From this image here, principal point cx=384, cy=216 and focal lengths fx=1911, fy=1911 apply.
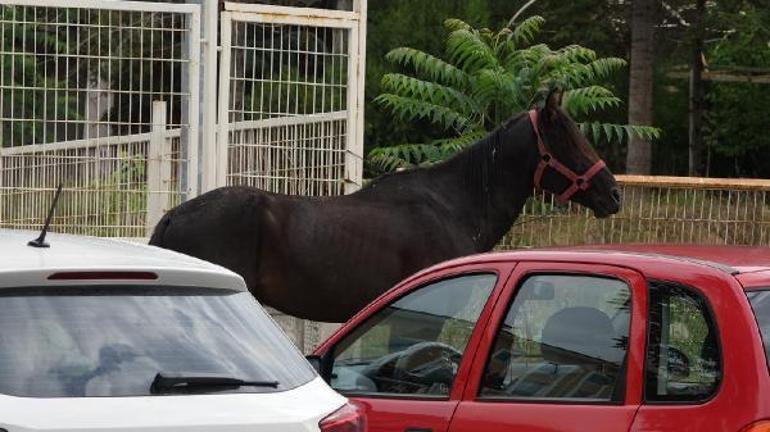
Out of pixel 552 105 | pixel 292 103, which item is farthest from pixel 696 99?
pixel 552 105

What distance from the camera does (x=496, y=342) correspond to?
24.3 ft

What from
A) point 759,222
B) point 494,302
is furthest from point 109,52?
point 494,302

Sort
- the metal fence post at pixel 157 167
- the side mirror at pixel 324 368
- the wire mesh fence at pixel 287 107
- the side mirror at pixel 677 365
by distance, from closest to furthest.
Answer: the side mirror at pixel 677 365 → the side mirror at pixel 324 368 → the metal fence post at pixel 157 167 → the wire mesh fence at pixel 287 107

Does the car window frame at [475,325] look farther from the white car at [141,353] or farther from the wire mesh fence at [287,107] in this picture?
the wire mesh fence at [287,107]

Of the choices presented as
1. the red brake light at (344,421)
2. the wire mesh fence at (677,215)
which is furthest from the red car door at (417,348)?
the wire mesh fence at (677,215)

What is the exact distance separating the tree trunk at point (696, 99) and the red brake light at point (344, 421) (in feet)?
105

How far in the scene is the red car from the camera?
21.1ft

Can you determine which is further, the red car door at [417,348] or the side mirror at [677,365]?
the red car door at [417,348]

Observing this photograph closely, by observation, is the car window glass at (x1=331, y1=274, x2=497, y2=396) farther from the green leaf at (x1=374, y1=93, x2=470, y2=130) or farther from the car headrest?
the green leaf at (x1=374, y1=93, x2=470, y2=130)

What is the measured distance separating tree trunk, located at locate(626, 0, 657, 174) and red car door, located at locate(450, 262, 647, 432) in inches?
1011

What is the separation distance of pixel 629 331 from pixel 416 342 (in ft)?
4.28

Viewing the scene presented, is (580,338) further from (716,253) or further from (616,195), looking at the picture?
(616,195)

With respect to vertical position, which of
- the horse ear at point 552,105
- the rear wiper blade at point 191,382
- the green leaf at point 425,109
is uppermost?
the horse ear at point 552,105

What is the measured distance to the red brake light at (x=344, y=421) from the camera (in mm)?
6016
